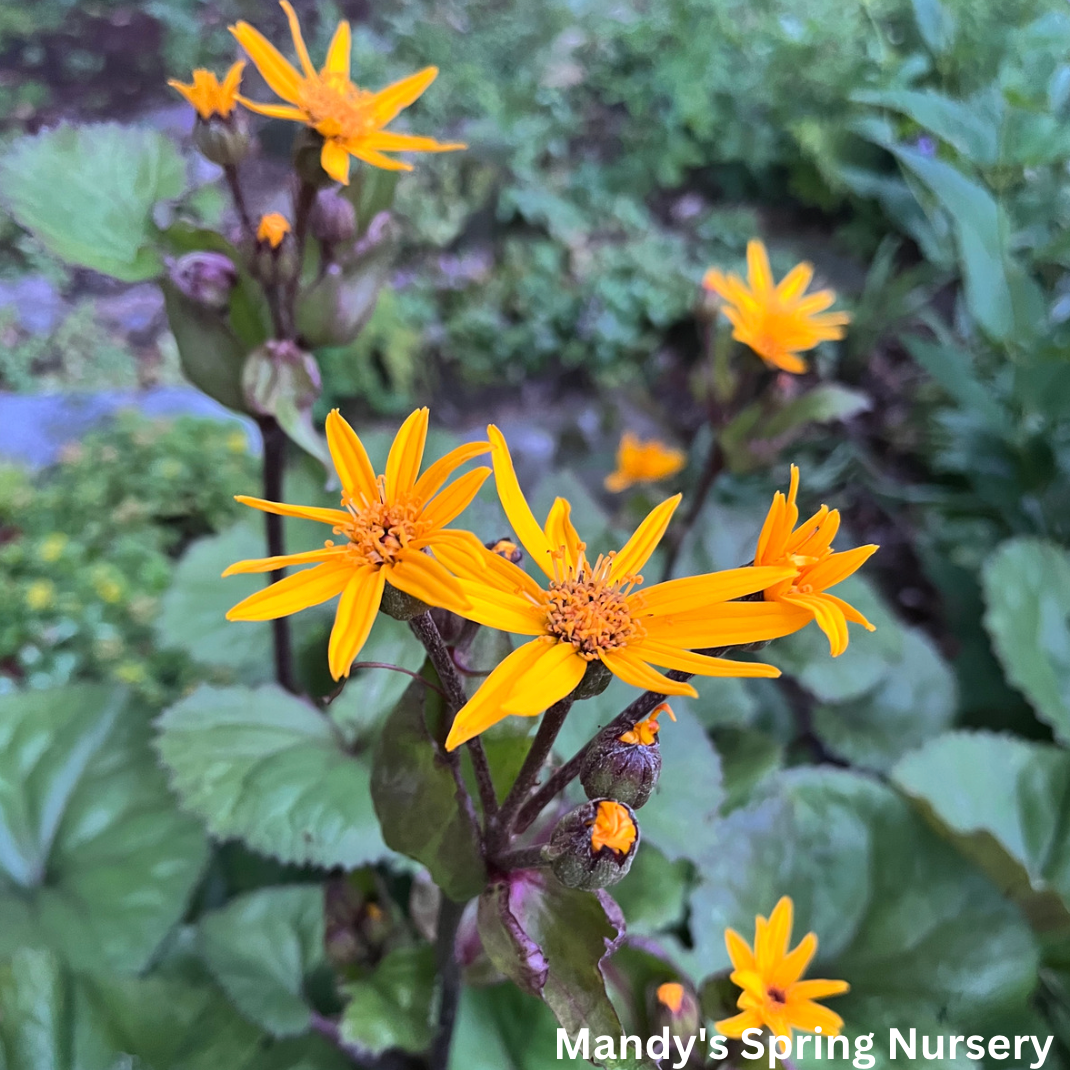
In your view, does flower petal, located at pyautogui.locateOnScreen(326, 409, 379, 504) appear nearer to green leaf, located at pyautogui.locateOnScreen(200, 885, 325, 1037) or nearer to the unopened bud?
the unopened bud

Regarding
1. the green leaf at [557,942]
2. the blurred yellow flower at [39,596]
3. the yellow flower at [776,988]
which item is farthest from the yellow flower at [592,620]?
the blurred yellow flower at [39,596]

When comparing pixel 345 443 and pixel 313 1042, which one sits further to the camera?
pixel 313 1042

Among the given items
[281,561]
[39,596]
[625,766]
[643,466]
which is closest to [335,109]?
[281,561]

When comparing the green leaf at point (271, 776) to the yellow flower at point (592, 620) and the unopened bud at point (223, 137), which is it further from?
the unopened bud at point (223, 137)

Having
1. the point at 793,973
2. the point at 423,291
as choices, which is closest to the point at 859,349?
the point at 423,291

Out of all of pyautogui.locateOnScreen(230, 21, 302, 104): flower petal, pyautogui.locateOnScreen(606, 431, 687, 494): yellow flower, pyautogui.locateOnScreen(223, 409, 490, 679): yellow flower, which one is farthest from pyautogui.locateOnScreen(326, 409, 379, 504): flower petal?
pyautogui.locateOnScreen(606, 431, 687, 494): yellow flower

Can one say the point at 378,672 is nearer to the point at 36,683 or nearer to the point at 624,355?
the point at 36,683
